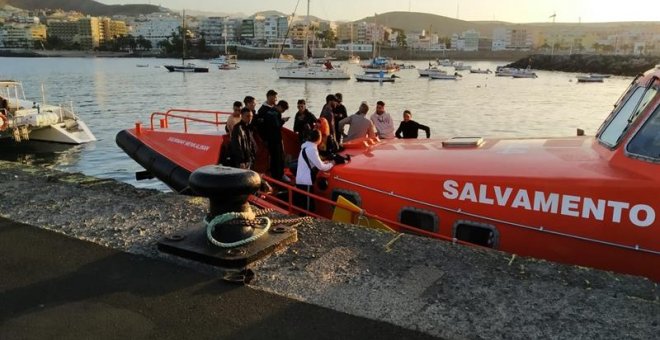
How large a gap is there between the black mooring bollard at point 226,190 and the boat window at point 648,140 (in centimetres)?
342

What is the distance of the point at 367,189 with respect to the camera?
20.5ft

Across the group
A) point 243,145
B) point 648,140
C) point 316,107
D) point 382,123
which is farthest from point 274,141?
point 316,107

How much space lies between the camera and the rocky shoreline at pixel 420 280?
11.1 ft

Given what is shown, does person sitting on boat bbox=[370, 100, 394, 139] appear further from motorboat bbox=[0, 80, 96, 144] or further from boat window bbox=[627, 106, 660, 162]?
motorboat bbox=[0, 80, 96, 144]

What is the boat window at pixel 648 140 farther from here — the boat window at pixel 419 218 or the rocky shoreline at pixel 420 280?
the boat window at pixel 419 218

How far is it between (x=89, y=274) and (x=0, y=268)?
28.9 inches

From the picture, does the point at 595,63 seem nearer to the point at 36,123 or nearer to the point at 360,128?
the point at 36,123

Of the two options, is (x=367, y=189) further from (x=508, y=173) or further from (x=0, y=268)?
(x=0, y=268)

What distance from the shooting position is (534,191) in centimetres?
514

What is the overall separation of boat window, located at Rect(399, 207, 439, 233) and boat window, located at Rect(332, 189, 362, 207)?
0.57 m

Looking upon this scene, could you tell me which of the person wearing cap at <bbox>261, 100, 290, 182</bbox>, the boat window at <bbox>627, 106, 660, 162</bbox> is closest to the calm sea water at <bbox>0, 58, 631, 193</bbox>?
the person wearing cap at <bbox>261, 100, 290, 182</bbox>

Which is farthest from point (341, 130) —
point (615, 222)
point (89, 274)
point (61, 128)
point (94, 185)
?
point (61, 128)

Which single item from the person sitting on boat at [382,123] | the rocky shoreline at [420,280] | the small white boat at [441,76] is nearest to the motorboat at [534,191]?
the rocky shoreline at [420,280]

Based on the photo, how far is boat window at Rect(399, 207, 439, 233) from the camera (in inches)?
229
